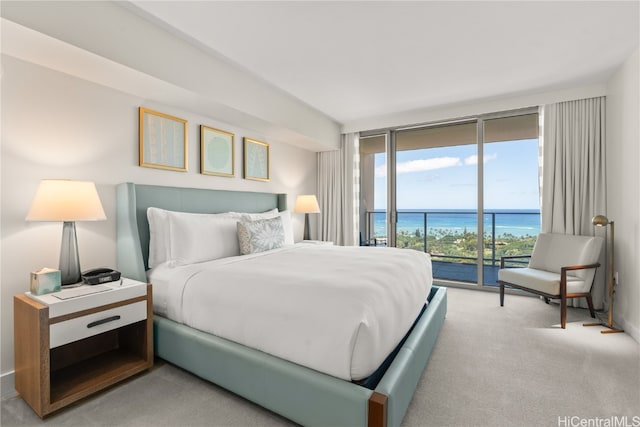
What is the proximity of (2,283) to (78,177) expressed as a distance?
823 mm

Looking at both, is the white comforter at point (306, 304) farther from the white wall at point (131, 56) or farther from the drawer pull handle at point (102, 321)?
the white wall at point (131, 56)

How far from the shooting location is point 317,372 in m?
1.44

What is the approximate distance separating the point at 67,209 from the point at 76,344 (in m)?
1.01

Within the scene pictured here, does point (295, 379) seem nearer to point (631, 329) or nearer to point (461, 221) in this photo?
point (631, 329)

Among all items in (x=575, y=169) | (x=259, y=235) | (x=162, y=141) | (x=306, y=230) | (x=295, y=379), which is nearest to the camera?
(x=295, y=379)

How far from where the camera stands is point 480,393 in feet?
6.04

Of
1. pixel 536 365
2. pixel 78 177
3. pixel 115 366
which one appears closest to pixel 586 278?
pixel 536 365

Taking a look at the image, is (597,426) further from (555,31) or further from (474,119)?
(474,119)

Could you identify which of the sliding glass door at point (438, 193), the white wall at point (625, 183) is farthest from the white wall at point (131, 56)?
the white wall at point (625, 183)

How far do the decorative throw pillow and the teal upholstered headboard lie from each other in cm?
56

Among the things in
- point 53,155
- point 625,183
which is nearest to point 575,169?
point 625,183

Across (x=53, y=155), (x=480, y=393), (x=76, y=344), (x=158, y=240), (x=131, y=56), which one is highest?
(x=131, y=56)

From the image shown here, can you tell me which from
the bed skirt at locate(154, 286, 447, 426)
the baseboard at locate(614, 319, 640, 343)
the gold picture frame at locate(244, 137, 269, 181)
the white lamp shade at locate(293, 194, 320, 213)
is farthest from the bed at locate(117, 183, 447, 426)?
the white lamp shade at locate(293, 194, 320, 213)

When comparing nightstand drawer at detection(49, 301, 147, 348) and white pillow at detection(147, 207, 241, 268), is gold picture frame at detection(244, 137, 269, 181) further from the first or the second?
nightstand drawer at detection(49, 301, 147, 348)
